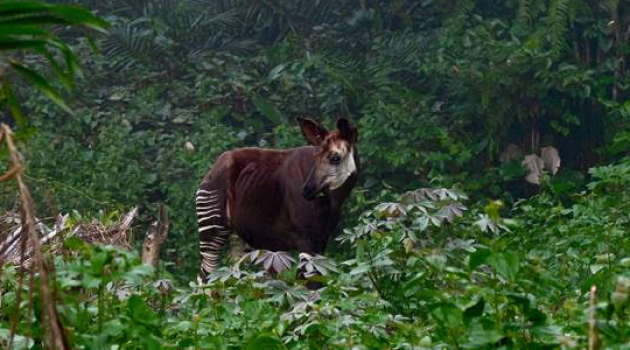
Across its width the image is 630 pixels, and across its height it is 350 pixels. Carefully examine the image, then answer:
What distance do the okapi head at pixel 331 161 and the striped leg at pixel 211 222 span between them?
111 cm

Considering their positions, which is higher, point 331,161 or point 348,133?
point 348,133

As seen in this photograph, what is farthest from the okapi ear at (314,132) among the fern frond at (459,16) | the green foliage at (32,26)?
the green foliage at (32,26)

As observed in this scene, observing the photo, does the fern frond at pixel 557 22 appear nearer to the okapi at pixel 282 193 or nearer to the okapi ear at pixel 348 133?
the okapi at pixel 282 193

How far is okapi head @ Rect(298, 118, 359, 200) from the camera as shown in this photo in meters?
7.20

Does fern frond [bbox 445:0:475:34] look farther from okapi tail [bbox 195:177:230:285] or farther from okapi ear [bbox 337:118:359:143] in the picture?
okapi ear [bbox 337:118:359:143]

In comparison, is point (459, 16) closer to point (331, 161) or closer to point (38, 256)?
point (331, 161)

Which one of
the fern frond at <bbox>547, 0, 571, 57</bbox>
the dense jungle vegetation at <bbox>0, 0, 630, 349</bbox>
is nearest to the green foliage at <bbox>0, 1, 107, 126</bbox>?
the dense jungle vegetation at <bbox>0, 0, 630, 349</bbox>

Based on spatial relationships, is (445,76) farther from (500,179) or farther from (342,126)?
(342,126)

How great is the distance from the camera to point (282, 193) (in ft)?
25.6

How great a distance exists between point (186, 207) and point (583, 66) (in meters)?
3.62

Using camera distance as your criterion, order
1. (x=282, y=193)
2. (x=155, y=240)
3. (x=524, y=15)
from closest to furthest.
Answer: (x=282, y=193) → (x=155, y=240) → (x=524, y=15)

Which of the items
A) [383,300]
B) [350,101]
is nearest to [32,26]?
[383,300]

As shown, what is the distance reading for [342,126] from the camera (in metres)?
7.15

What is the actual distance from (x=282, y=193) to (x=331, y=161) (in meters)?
0.68
